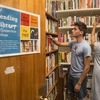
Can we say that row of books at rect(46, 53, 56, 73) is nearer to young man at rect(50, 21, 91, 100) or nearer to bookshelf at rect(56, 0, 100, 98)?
young man at rect(50, 21, 91, 100)

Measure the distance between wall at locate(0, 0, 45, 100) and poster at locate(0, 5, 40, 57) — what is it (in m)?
0.03

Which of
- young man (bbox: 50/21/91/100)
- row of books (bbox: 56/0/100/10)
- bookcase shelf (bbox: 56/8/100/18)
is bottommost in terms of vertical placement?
young man (bbox: 50/21/91/100)

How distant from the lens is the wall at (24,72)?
0.81 meters

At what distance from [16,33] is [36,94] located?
49 centimetres

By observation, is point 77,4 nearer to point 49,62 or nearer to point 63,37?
point 63,37

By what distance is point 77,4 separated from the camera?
258cm

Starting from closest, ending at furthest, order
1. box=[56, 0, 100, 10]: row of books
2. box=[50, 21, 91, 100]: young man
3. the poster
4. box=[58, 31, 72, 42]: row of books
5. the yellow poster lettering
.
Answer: the poster → the yellow poster lettering → box=[50, 21, 91, 100]: young man → box=[56, 0, 100, 10]: row of books → box=[58, 31, 72, 42]: row of books

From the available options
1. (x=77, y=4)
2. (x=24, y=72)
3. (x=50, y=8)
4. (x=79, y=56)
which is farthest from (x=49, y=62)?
(x=77, y=4)

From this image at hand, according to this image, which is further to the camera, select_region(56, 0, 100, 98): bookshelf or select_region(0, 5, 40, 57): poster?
select_region(56, 0, 100, 98): bookshelf

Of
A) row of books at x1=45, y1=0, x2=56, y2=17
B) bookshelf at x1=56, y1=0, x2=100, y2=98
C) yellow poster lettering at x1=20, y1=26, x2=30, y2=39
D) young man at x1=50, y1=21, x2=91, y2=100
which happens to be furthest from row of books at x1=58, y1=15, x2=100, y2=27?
yellow poster lettering at x1=20, y1=26, x2=30, y2=39

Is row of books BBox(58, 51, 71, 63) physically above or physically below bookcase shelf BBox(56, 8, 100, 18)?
below

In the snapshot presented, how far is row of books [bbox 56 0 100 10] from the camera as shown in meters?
2.51

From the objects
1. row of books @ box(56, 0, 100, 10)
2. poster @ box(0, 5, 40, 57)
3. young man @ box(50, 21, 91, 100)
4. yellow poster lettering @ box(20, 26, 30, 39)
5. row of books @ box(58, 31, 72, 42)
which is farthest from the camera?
row of books @ box(58, 31, 72, 42)

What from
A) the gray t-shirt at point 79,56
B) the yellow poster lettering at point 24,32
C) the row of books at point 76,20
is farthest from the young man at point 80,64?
the yellow poster lettering at point 24,32
